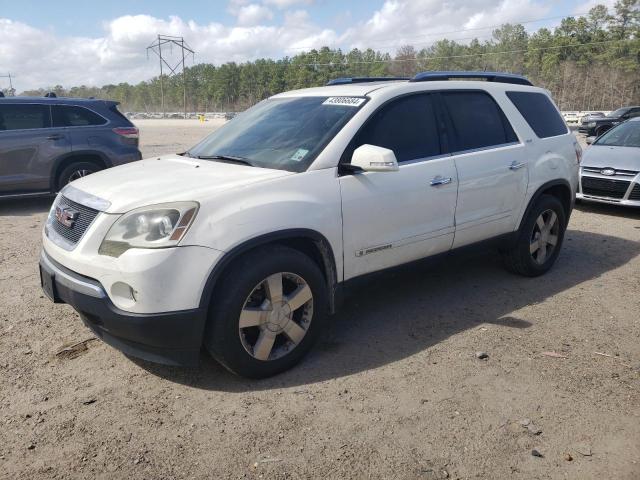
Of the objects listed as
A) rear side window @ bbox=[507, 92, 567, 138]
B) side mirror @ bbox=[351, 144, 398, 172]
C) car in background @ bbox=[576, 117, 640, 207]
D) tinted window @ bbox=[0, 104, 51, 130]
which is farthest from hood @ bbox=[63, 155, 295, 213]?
car in background @ bbox=[576, 117, 640, 207]

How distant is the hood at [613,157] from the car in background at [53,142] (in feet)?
25.0

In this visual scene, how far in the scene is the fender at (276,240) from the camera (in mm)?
2975

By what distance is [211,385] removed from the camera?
3322 millimetres

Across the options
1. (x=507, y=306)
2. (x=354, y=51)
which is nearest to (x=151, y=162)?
(x=507, y=306)

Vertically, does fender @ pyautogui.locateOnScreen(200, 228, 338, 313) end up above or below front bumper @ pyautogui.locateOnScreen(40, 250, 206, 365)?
above

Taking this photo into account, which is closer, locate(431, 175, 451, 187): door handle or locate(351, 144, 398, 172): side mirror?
locate(351, 144, 398, 172): side mirror

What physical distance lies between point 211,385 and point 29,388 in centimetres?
109

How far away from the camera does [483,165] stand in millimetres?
4426

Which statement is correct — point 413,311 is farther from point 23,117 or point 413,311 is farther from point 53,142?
point 23,117

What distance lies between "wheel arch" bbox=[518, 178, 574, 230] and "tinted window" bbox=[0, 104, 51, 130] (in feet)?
23.8

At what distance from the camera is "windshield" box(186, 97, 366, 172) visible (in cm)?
364

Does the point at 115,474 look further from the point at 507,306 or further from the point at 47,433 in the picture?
the point at 507,306

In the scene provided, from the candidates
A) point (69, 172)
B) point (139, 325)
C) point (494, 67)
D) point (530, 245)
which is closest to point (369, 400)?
point (139, 325)

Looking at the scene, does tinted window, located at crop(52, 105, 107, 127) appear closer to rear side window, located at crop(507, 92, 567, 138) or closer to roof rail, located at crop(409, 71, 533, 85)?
roof rail, located at crop(409, 71, 533, 85)
